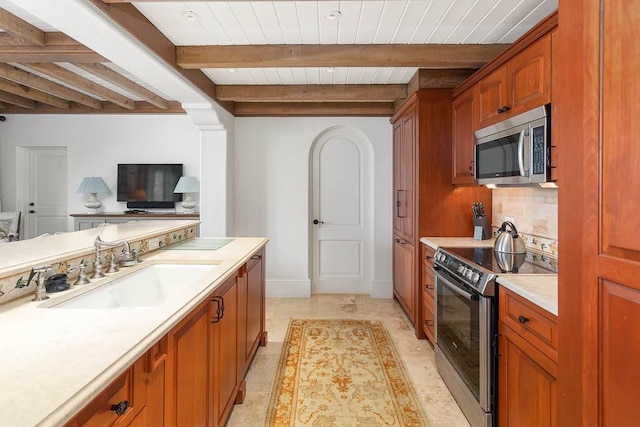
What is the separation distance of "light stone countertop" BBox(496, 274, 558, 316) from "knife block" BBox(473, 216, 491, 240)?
3.84 ft

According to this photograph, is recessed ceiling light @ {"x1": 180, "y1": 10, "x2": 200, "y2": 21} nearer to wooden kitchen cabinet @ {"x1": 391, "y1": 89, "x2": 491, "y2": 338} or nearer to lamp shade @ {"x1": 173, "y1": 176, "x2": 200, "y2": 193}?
wooden kitchen cabinet @ {"x1": 391, "y1": 89, "x2": 491, "y2": 338}

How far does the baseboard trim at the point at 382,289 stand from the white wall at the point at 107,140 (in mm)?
3076

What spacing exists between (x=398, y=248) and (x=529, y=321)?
8.16 ft

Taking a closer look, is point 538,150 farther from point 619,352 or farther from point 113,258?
point 113,258

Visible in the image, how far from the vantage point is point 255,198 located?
4488mm

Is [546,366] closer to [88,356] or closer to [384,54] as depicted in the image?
[88,356]

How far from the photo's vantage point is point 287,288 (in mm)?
4484

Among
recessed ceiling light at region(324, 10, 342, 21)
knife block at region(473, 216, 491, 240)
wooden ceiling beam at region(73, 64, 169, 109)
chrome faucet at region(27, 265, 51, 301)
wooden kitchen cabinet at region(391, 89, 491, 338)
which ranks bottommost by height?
chrome faucet at region(27, 265, 51, 301)

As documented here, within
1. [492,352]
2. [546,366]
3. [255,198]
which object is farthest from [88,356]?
[255,198]

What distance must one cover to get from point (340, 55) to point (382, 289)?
297 centimetres

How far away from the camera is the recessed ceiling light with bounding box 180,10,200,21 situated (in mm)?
2135

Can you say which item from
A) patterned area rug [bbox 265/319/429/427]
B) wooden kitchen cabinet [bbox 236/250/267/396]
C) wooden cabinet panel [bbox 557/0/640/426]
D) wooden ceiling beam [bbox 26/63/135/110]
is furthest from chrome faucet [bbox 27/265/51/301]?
wooden ceiling beam [bbox 26/63/135/110]

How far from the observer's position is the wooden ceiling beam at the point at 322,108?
4277mm

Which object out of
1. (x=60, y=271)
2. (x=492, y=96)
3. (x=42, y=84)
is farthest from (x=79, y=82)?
(x=492, y=96)
